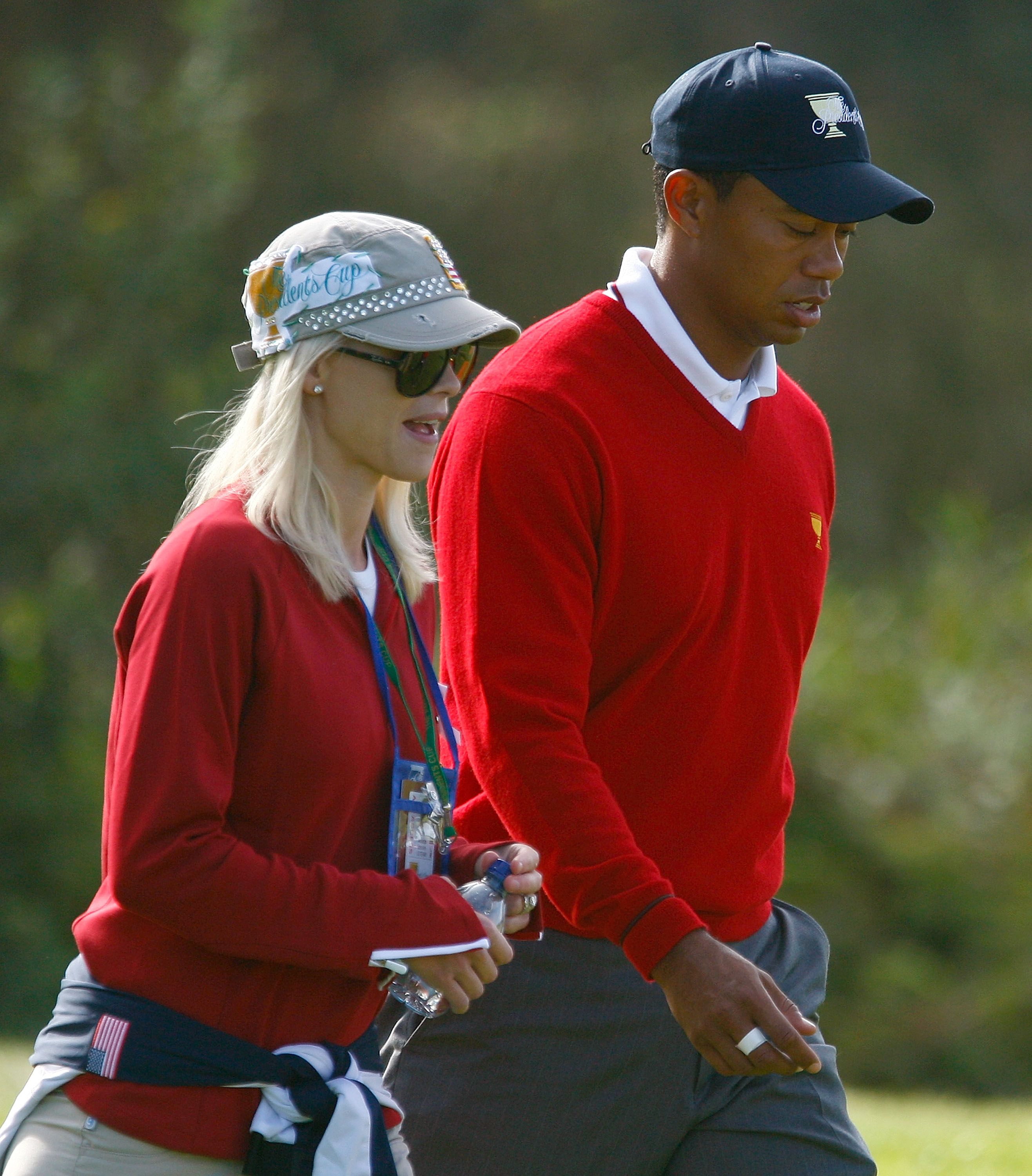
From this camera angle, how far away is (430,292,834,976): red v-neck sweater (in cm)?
255

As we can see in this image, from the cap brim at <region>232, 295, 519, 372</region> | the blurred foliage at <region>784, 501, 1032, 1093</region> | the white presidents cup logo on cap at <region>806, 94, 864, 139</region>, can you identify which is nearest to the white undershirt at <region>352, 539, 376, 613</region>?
the cap brim at <region>232, 295, 519, 372</region>

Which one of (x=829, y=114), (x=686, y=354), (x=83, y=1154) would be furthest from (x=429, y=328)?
(x=83, y=1154)

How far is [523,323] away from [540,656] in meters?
14.8

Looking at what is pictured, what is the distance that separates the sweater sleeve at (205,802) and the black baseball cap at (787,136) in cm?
114

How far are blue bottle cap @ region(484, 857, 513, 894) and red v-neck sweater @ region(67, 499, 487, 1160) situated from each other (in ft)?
0.47

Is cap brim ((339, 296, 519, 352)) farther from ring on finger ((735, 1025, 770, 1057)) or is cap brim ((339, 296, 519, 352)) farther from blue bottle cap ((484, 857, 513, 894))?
ring on finger ((735, 1025, 770, 1057))

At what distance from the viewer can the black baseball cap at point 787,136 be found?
2742mm

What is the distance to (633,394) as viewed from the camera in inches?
110

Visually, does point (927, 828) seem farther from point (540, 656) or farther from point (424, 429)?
point (424, 429)

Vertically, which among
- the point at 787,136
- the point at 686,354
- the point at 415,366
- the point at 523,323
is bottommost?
the point at 523,323

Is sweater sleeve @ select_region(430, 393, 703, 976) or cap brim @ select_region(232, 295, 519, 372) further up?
cap brim @ select_region(232, 295, 519, 372)

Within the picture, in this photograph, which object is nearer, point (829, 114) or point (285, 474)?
point (285, 474)

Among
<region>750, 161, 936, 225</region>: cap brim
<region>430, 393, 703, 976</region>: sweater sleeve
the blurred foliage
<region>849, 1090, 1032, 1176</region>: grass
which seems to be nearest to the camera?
<region>430, 393, 703, 976</region>: sweater sleeve

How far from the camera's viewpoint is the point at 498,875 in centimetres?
238
